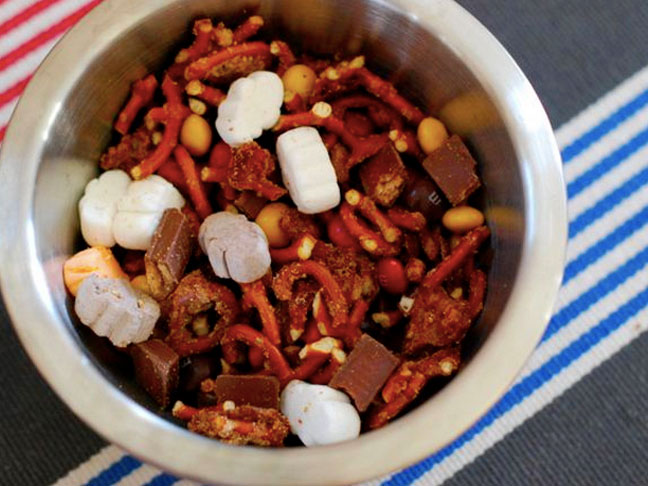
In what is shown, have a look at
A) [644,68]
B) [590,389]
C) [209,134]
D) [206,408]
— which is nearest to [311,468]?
[206,408]

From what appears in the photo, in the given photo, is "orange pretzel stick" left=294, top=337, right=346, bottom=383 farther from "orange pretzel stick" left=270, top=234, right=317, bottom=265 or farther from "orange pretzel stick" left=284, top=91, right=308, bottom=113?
"orange pretzel stick" left=284, top=91, right=308, bottom=113

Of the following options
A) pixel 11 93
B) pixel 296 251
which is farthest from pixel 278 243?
pixel 11 93

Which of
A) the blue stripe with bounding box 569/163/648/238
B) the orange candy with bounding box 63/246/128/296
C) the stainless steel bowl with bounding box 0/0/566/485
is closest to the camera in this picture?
the stainless steel bowl with bounding box 0/0/566/485

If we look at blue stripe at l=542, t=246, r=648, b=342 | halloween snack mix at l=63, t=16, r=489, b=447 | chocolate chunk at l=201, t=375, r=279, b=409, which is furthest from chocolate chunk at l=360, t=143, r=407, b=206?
blue stripe at l=542, t=246, r=648, b=342

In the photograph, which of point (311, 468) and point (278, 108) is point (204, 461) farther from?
point (278, 108)

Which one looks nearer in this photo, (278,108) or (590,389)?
(278,108)

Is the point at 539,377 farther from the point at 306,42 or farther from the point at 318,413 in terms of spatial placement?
the point at 306,42

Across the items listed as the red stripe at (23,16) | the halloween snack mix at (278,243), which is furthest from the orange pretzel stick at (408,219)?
the red stripe at (23,16)
